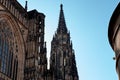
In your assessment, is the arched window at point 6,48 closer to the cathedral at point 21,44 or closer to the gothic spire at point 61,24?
the cathedral at point 21,44

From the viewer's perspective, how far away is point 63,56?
1350 inches

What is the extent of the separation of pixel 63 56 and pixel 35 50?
42.5ft

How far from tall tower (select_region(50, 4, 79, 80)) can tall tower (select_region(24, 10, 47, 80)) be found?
9944 millimetres

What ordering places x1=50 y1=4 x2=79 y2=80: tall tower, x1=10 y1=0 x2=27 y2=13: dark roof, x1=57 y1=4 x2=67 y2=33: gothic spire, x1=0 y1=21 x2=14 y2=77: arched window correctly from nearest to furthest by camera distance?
x1=0 y1=21 x2=14 y2=77: arched window
x1=10 y1=0 x2=27 y2=13: dark roof
x1=50 y1=4 x2=79 y2=80: tall tower
x1=57 y1=4 x2=67 y2=33: gothic spire

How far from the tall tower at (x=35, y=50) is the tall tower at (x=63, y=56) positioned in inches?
391

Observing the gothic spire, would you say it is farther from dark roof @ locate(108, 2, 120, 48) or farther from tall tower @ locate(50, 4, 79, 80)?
dark roof @ locate(108, 2, 120, 48)

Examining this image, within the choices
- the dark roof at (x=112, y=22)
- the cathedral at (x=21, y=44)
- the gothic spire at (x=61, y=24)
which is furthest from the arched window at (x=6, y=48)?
the gothic spire at (x=61, y=24)

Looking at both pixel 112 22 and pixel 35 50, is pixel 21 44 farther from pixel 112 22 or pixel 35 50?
pixel 112 22

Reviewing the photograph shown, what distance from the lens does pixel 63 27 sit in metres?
37.3

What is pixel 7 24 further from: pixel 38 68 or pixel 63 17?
pixel 63 17

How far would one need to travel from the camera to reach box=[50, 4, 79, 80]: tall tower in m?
33.4

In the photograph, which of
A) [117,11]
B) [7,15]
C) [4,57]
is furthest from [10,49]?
[117,11]

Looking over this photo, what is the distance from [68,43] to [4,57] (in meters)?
17.5

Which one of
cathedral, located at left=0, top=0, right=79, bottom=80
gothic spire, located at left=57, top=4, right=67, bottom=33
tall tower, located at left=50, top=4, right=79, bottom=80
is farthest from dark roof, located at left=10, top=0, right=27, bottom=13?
gothic spire, located at left=57, top=4, right=67, bottom=33
